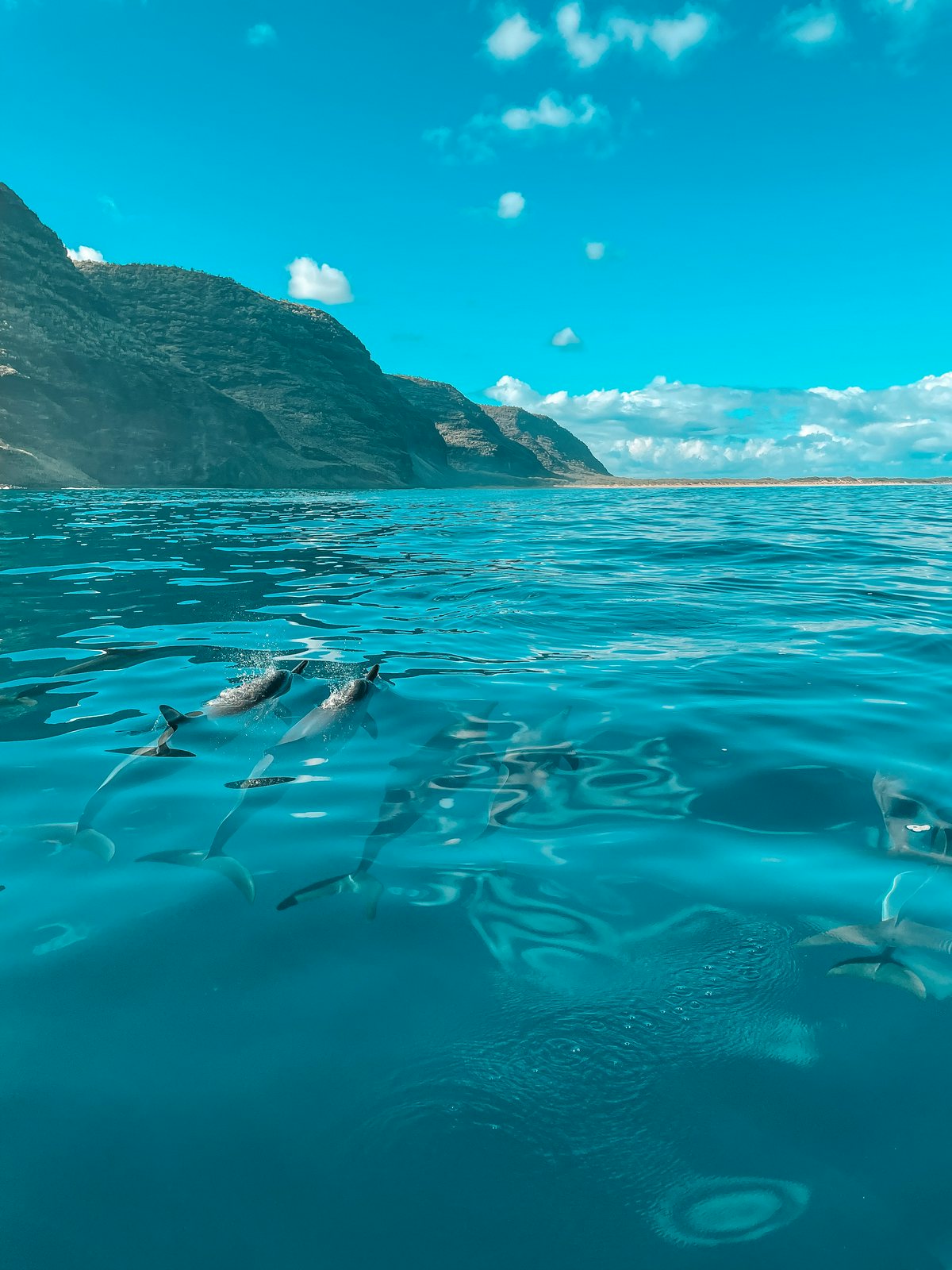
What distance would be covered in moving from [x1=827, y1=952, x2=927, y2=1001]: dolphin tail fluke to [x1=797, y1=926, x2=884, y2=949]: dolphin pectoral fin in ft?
0.39

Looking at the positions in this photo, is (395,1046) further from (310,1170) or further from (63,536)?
(63,536)

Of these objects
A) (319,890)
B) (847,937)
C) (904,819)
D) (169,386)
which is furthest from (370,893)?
(169,386)

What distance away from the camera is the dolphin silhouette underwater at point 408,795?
369 centimetres

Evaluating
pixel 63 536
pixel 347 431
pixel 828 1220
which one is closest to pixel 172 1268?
pixel 828 1220

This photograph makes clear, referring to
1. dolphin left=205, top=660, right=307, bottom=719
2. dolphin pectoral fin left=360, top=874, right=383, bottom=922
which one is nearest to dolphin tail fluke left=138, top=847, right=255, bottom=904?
dolphin pectoral fin left=360, top=874, right=383, bottom=922

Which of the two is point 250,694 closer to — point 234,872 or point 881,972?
point 234,872

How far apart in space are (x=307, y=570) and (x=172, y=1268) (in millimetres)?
14952

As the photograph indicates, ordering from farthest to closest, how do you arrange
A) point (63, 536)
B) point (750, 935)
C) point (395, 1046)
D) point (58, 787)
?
point (63, 536) < point (58, 787) < point (750, 935) < point (395, 1046)

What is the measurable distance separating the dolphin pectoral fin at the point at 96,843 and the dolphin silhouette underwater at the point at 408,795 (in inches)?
49.3

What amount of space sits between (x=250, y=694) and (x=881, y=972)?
5.39 meters

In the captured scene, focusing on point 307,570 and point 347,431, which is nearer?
point 307,570

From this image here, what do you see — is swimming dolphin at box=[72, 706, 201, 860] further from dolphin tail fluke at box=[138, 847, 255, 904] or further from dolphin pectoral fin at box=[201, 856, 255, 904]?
dolphin pectoral fin at box=[201, 856, 255, 904]

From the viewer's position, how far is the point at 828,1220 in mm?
2033

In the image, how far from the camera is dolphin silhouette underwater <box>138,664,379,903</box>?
157 inches
